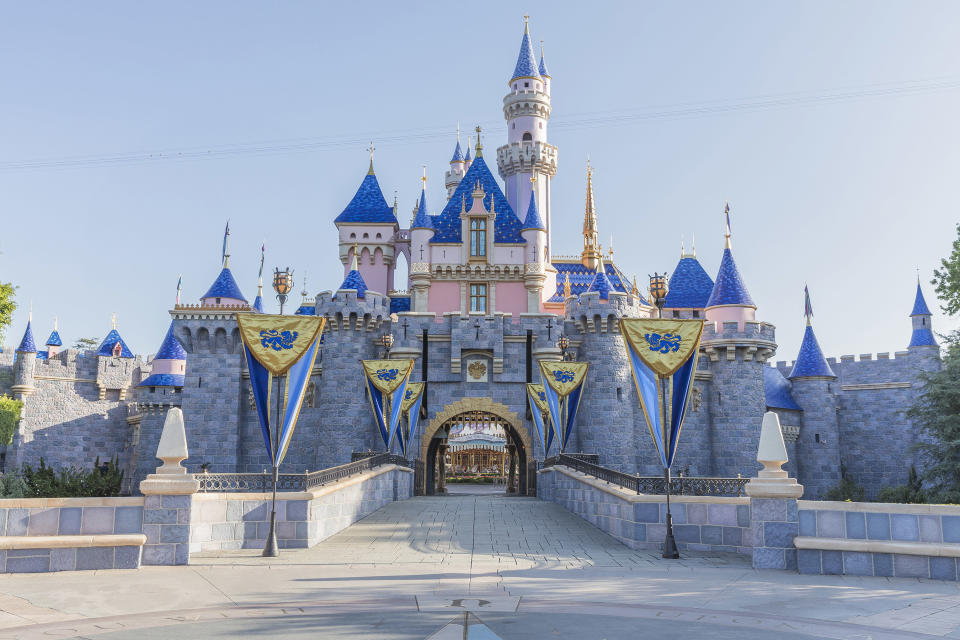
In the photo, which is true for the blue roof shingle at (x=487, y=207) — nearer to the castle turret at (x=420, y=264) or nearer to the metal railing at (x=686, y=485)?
the castle turret at (x=420, y=264)

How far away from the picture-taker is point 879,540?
11062 millimetres

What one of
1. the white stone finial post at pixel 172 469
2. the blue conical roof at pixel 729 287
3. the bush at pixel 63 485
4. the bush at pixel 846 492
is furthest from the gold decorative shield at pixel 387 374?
the bush at pixel 846 492

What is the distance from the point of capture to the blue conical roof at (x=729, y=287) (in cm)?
3453

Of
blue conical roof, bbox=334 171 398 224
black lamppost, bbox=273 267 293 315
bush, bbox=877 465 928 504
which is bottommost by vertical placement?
bush, bbox=877 465 928 504

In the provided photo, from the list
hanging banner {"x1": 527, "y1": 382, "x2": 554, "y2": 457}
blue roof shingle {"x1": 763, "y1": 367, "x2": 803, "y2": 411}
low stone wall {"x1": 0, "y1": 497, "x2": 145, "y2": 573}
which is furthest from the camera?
blue roof shingle {"x1": 763, "y1": 367, "x2": 803, "y2": 411}

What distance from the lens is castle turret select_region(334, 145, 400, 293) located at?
4216 centimetres

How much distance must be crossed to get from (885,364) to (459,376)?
2399 centimetres

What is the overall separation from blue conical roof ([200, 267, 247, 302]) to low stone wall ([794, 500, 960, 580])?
99.1ft

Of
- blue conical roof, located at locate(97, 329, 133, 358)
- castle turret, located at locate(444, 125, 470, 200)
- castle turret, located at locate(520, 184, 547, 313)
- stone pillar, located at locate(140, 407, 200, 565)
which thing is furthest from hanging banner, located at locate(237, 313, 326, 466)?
castle turret, located at locate(444, 125, 470, 200)

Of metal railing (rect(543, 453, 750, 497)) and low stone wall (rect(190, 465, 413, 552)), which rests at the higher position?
metal railing (rect(543, 453, 750, 497))

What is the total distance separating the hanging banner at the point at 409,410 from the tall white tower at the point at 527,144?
2009 cm

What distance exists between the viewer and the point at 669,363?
14828 mm

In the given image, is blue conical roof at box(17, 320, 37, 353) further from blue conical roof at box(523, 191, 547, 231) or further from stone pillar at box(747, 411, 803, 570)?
stone pillar at box(747, 411, 803, 570)

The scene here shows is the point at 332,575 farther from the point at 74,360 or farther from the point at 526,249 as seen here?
the point at 74,360
